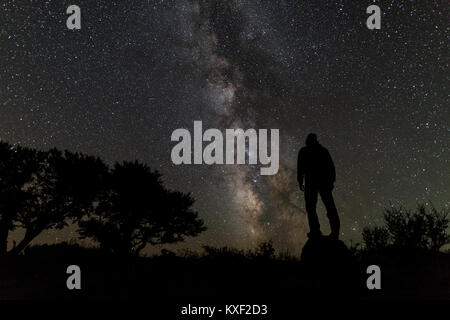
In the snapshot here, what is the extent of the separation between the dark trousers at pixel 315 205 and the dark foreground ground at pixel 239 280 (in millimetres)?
503

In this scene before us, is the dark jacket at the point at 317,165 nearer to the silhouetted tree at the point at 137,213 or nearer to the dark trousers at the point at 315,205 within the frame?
the dark trousers at the point at 315,205

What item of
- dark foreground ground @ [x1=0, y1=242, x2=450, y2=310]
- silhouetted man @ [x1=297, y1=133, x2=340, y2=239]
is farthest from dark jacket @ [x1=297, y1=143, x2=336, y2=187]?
dark foreground ground @ [x1=0, y1=242, x2=450, y2=310]

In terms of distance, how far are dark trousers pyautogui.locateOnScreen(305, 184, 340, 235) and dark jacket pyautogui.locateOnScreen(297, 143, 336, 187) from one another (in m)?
0.18

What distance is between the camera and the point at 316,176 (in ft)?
27.9

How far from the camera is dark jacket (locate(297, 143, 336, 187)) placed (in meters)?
8.44

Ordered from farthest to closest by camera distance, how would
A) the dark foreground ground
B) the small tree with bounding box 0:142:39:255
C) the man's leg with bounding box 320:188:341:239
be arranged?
the small tree with bounding box 0:142:39:255
the man's leg with bounding box 320:188:341:239
the dark foreground ground

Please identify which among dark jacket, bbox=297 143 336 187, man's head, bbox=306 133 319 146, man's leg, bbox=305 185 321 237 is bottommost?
man's leg, bbox=305 185 321 237

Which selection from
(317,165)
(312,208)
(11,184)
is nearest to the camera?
(317,165)

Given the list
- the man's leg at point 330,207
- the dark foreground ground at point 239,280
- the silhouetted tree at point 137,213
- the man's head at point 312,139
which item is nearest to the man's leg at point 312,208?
the man's leg at point 330,207

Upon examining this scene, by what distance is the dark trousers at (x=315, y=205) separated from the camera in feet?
27.4

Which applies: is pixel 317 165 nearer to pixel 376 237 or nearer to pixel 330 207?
pixel 330 207

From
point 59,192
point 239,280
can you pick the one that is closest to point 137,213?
point 59,192

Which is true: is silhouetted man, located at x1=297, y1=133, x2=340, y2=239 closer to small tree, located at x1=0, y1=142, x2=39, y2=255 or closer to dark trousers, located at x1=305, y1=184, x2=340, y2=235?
dark trousers, located at x1=305, y1=184, x2=340, y2=235

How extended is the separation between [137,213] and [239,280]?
14190 millimetres
